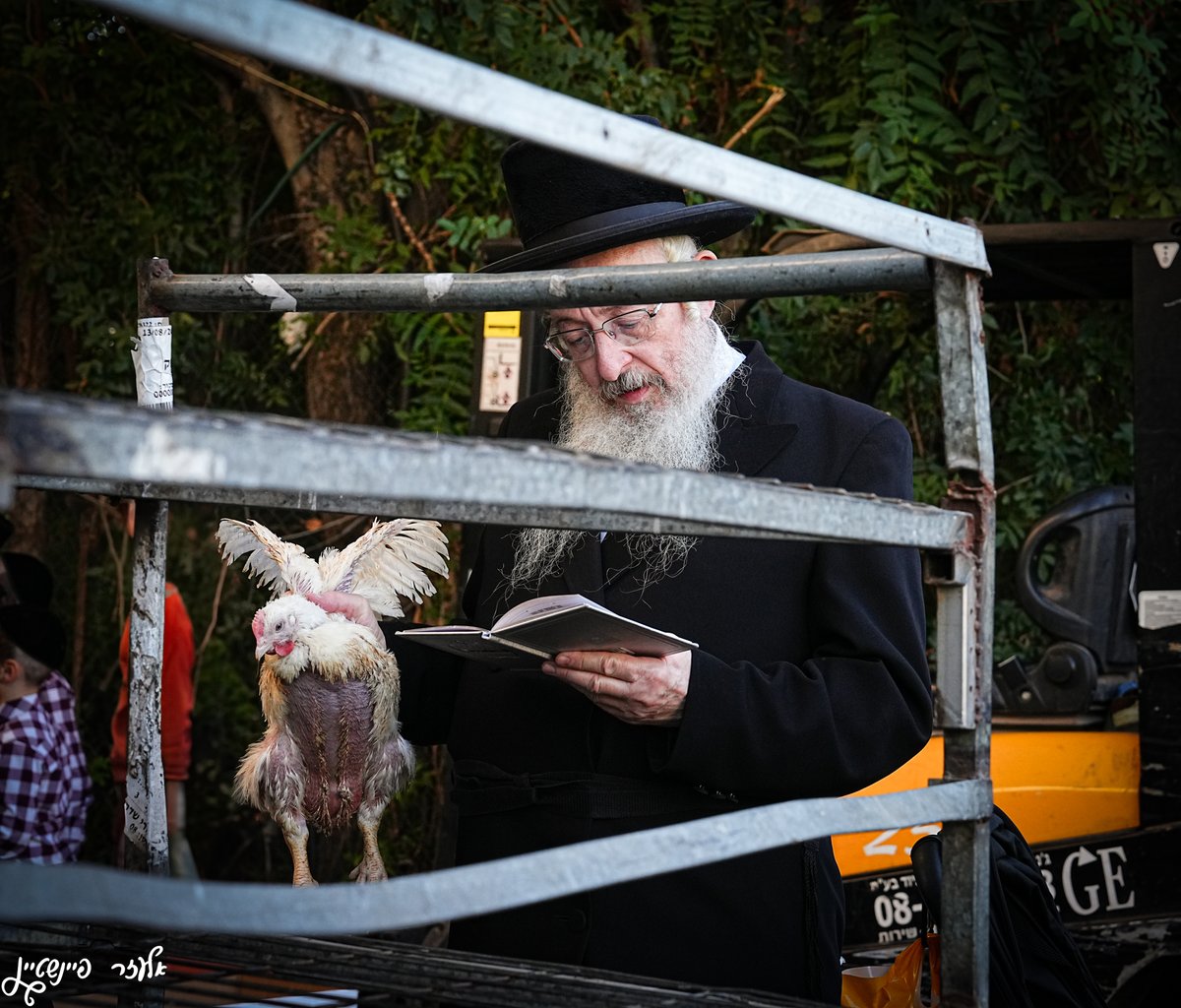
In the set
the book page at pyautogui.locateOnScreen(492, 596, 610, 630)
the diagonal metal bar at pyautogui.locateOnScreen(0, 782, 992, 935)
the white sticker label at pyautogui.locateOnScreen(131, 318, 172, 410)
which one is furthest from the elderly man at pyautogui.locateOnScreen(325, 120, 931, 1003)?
the diagonal metal bar at pyautogui.locateOnScreen(0, 782, 992, 935)

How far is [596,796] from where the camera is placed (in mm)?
2035

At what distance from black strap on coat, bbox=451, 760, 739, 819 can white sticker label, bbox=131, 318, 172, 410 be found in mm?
813

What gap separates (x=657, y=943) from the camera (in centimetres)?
199

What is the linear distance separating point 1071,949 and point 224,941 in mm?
1200

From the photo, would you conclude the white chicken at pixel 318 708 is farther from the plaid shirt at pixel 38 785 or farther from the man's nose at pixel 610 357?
the plaid shirt at pixel 38 785

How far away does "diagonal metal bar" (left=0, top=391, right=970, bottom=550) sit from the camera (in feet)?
2.66

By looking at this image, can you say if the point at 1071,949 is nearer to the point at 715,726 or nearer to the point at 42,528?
the point at 715,726

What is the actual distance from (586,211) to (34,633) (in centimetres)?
303

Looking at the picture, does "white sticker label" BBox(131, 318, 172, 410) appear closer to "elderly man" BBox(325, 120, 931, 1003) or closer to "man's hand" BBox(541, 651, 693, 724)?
"elderly man" BBox(325, 120, 931, 1003)

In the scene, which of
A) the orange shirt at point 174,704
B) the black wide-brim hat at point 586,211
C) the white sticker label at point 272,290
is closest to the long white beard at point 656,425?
the black wide-brim hat at point 586,211

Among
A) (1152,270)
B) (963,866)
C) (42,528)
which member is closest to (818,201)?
(963,866)

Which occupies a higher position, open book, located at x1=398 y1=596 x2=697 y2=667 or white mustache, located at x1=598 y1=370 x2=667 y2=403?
white mustache, located at x1=598 y1=370 x2=667 y2=403

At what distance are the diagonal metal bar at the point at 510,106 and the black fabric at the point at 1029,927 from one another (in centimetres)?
88

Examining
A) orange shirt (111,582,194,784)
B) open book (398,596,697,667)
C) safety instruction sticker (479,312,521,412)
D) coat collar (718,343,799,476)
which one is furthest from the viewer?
orange shirt (111,582,194,784)
